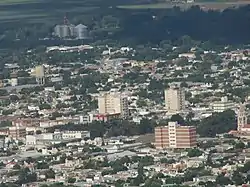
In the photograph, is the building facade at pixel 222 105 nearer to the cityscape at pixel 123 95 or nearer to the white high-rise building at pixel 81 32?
the cityscape at pixel 123 95

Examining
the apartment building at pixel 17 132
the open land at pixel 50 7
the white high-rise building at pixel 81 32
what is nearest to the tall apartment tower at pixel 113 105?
the apartment building at pixel 17 132

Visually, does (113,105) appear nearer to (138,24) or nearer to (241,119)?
(241,119)

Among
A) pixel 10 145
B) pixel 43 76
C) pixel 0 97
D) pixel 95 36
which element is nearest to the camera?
pixel 10 145

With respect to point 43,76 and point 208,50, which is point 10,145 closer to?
point 43,76

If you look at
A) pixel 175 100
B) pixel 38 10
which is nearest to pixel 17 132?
pixel 175 100

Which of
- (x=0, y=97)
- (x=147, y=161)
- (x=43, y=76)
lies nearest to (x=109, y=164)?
(x=147, y=161)
